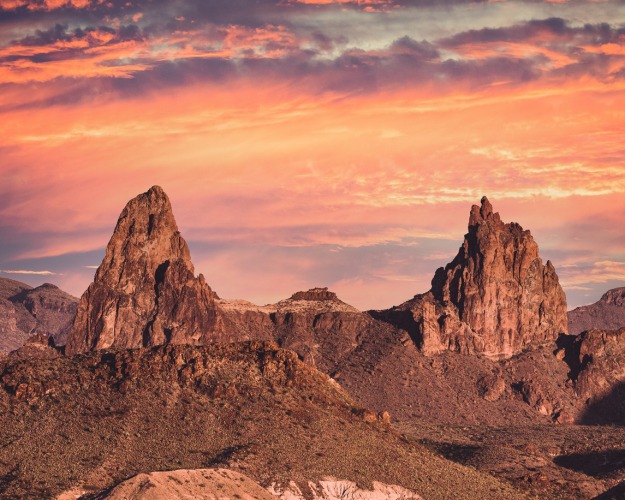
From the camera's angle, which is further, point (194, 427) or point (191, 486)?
point (194, 427)

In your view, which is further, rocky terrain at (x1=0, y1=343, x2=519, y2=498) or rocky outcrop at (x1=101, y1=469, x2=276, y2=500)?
rocky terrain at (x1=0, y1=343, x2=519, y2=498)

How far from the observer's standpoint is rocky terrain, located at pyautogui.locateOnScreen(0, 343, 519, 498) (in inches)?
5458

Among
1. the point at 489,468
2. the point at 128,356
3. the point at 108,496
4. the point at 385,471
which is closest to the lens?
the point at 108,496

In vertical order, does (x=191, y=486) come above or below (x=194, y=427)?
below

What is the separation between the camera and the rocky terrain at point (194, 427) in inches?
5458

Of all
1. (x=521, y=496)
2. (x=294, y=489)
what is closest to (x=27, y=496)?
(x=294, y=489)

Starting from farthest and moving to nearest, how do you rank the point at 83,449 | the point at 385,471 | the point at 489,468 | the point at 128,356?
the point at 489,468
the point at 128,356
the point at 385,471
the point at 83,449

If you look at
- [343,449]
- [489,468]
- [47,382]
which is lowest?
[489,468]

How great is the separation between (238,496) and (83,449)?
21.3 m

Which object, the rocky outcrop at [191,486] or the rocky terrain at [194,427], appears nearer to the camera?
the rocky outcrop at [191,486]

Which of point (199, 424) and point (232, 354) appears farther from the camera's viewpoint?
point (232, 354)

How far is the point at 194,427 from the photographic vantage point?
151250mm

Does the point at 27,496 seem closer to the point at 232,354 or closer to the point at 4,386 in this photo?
the point at 4,386

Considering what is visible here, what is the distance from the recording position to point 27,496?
→ 127 metres
